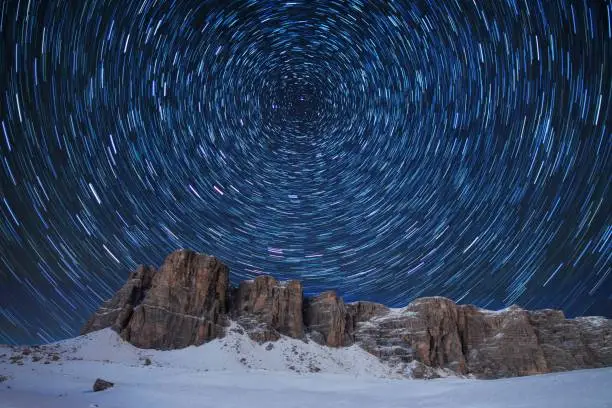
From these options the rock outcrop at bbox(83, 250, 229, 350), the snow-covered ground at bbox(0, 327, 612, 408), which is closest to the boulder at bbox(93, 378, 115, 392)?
the snow-covered ground at bbox(0, 327, 612, 408)

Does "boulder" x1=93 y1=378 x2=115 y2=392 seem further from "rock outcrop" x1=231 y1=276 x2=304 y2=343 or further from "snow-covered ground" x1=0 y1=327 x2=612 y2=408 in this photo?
"rock outcrop" x1=231 y1=276 x2=304 y2=343

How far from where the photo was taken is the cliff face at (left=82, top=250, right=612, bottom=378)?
71375 millimetres

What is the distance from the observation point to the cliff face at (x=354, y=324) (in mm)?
71375

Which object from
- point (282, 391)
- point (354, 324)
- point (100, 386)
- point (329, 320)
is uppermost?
point (329, 320)

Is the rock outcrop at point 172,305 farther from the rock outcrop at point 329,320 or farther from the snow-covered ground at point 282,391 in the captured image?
the snow-covered ground at point 282,391

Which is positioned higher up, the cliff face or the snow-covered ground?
the cliff face

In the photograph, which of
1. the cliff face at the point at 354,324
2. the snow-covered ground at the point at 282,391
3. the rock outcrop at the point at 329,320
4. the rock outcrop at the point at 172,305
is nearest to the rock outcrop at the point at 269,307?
the cliff face at the point at 354,324

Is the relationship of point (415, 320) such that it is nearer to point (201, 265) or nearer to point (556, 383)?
point (201, 265)

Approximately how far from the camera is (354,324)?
89.5 meters

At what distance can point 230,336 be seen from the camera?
7162 cm

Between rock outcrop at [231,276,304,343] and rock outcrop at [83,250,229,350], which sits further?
rock outcrop at [231,276,304,343]

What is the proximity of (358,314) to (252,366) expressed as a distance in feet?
128

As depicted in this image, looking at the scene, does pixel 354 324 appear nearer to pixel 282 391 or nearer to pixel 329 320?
pixel 329 320

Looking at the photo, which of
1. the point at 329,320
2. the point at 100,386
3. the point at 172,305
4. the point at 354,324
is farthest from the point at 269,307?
the point at 100,386
